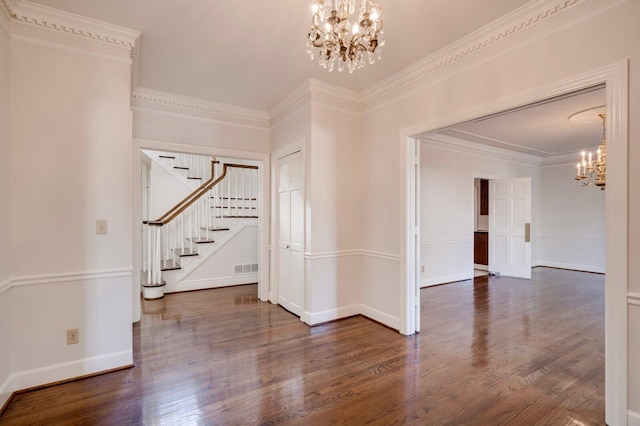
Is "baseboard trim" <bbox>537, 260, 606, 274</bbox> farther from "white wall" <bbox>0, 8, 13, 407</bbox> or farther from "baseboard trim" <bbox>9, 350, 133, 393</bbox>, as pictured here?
"white wall" <bbox>0, 8, 13, 407</bbox>

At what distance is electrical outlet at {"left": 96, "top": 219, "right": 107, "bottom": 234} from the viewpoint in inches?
99.0

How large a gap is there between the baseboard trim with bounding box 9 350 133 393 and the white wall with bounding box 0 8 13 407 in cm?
8

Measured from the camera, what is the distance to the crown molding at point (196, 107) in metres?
3.76

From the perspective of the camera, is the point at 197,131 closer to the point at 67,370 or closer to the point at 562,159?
the point at 67,370

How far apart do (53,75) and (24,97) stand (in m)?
0.27

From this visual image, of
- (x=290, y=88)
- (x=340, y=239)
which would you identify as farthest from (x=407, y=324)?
(x=290, y=88)

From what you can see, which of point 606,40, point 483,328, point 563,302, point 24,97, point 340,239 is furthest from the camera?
point 563,302

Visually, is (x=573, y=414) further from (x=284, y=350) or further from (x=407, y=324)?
(x=284, y=350)

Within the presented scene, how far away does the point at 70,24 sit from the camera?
2.41 metres

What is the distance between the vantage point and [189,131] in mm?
4062

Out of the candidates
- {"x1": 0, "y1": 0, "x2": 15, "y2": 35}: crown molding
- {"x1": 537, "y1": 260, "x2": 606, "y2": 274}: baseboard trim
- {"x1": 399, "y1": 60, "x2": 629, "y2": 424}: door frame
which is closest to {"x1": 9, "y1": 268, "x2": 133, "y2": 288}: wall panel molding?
{"x1": 0, "y1": 0, "x2": 15, "y2": 35}: crown molding

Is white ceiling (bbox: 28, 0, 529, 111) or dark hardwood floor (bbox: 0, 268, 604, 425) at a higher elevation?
white ceiling (bbox: 28, 0, 529, 111)

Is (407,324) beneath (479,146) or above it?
beneath

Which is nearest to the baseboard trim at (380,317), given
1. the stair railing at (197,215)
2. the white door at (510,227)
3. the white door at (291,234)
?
the white door at (291,234)
